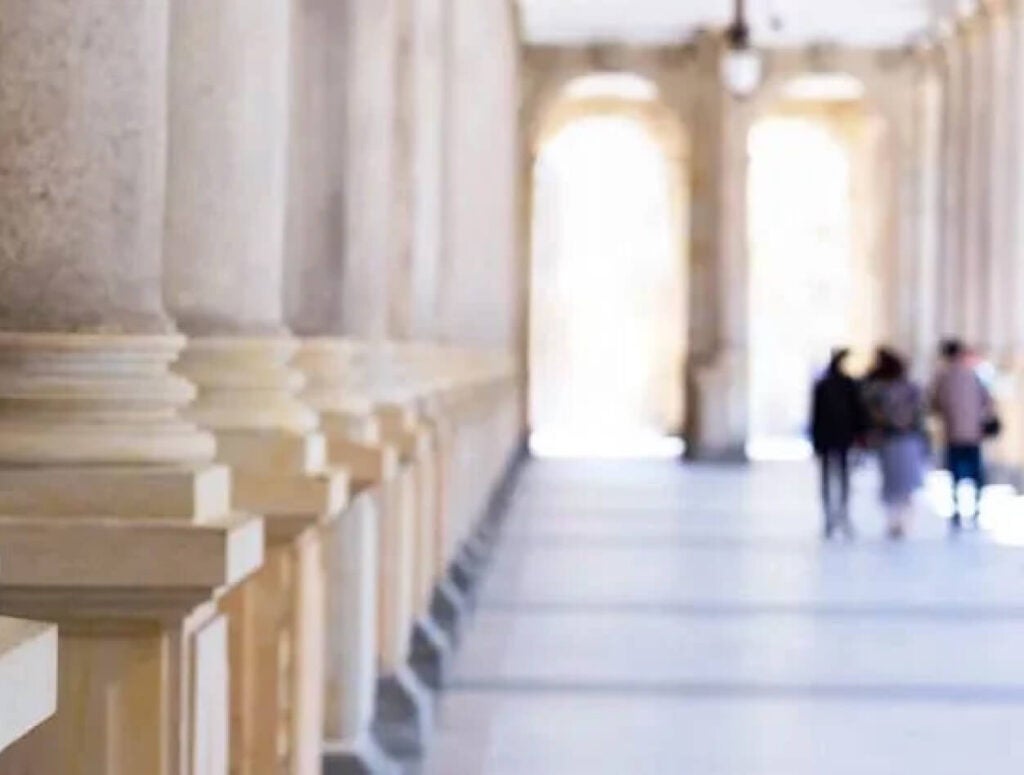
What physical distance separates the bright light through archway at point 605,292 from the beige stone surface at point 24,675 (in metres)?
36.7

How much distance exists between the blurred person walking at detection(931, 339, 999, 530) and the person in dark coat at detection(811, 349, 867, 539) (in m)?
0.96

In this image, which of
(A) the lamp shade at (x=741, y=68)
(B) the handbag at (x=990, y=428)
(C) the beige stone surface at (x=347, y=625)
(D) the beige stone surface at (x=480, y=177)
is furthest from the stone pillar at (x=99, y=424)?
(A) the lamp shade at (x=741, y=68)

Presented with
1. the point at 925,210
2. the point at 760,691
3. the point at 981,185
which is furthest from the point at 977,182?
the point at 760,691

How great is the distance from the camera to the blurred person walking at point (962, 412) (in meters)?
19.5

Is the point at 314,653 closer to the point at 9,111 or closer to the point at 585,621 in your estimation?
the point at 9,111

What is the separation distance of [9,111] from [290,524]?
1704 mm

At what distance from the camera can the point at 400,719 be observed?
8.77 m

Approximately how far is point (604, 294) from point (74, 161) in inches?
1470

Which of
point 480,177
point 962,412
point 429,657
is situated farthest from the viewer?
point 480,177

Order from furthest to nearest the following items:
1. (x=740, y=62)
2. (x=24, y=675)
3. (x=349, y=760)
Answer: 1. (x=740, y=62)
2. (x=349, y=760)
3. (x=24, y=675)

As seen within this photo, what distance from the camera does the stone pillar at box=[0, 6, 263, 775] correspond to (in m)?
3.83

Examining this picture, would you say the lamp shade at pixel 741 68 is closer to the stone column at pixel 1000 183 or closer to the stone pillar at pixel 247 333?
the stone column at pixel 1000 183

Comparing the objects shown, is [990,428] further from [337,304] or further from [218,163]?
[218,163]

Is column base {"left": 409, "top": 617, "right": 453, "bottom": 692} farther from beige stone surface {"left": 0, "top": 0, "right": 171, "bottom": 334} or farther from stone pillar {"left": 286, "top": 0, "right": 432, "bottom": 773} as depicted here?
beige stone surface {"left": 0, "top": 0, "right": 171, "bottom": 334}
